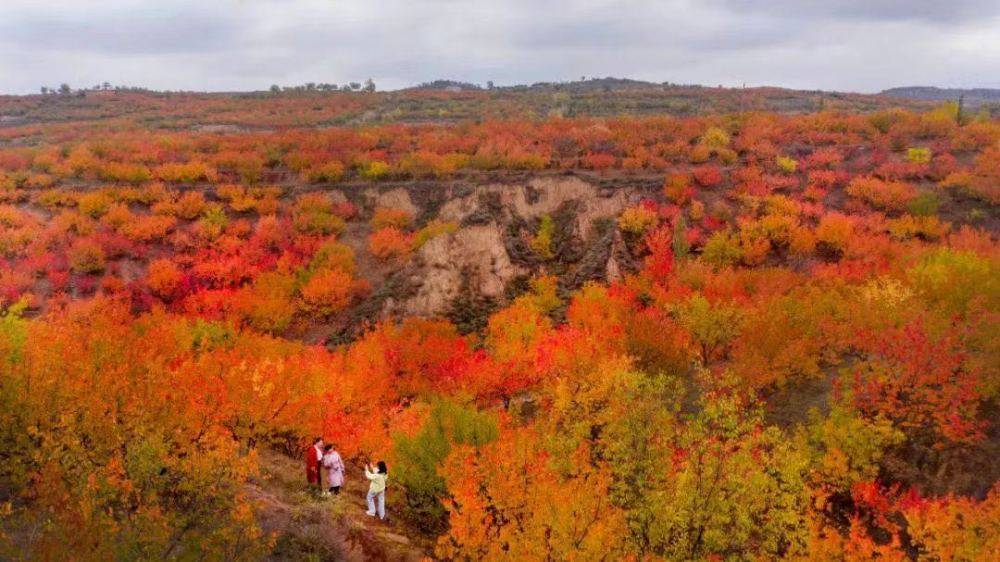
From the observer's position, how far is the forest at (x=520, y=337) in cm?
1627

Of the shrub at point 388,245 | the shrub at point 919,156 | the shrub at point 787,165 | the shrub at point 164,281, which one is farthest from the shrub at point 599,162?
the shrub at point 164,281

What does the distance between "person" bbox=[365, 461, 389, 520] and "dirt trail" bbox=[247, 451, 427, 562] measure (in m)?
0.29

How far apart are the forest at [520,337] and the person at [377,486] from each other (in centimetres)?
89

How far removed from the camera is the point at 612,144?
68.0 meters

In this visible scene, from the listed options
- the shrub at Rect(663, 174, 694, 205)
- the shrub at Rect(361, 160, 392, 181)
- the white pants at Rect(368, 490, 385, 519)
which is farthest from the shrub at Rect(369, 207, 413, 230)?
the white pants at Rect(368, 490, 385, 519)

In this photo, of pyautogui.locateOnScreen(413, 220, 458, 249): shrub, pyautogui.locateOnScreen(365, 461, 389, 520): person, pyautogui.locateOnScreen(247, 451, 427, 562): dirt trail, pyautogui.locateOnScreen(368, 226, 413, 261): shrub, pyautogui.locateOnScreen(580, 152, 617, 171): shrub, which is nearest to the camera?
pyautogui.locateOnScreen(247, 451, 427, 562): dirt trail

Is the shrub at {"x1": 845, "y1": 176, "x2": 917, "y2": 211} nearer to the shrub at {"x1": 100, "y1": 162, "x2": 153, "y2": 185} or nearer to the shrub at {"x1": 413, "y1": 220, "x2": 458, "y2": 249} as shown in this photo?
the shrub at {"x1": 413, "y1": 220, "x2": 458, "y2": 249}

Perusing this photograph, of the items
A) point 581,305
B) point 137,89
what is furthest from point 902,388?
point 137,89

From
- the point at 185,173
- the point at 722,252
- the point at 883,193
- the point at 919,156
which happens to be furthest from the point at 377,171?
the point at 919,156

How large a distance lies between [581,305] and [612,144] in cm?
3103

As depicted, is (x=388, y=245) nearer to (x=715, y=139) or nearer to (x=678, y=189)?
(x=678, y=189)

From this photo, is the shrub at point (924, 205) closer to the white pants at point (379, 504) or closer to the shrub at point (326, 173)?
the white pants at point (379, 504)

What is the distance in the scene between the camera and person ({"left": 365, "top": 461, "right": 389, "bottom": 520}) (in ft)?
57.9

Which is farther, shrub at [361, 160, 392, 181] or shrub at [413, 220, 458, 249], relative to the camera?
shrub at [361, 160, 392, 181]
